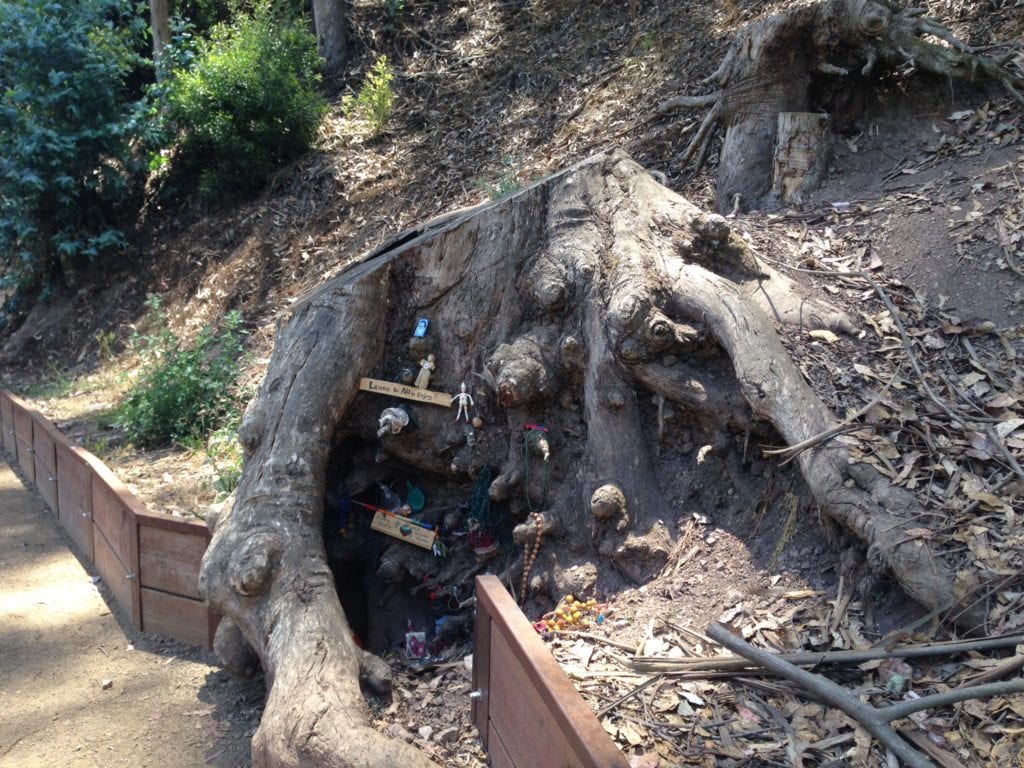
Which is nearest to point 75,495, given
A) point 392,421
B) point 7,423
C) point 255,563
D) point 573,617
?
point 7,423

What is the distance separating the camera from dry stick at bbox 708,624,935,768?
243cm

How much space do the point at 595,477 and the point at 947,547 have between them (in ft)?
5.14

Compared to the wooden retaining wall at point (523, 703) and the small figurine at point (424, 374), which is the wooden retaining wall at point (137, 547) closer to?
the small figurine at point (424, 374)

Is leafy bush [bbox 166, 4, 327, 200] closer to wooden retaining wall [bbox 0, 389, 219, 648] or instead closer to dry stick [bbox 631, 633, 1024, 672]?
wooden retaining wall [bbox 0, 389, 219, 648]

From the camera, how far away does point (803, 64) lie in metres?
5.75

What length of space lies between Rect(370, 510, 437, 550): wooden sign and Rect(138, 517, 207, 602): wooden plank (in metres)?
1.05

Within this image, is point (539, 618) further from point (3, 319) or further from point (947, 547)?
point (3, 319)

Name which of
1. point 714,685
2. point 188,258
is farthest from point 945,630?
point 188,258

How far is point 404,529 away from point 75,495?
3323 mm

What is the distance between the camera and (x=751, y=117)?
584 centimetres

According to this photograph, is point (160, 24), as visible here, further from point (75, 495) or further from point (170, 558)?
point (170, 558)

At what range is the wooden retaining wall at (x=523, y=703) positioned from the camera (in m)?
2.44

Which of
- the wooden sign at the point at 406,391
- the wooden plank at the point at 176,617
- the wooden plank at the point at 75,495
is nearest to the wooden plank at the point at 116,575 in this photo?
the wooden plank at the point at 176,617

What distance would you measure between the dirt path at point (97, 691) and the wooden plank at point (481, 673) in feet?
3.97
